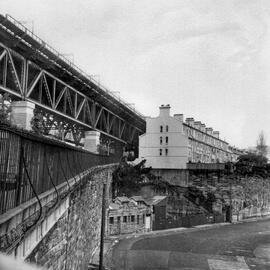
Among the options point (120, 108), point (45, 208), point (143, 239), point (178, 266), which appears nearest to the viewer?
point (45, 208)

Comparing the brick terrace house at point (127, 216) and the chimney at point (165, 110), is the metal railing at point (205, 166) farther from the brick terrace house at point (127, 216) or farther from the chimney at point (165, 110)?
the brick terrace house at point (127, 216)

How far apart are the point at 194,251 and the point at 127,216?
29.2 ft

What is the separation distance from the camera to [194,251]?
37.1 meters

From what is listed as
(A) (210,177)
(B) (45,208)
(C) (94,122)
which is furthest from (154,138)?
(B) (45,208)

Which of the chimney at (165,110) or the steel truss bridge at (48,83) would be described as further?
the chimney at (165,110)

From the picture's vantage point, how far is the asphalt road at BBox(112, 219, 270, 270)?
31034mm

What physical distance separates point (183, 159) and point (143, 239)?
33.8 metres

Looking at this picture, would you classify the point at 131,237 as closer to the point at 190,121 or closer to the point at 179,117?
the point at 179,117

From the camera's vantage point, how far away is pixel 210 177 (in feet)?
246

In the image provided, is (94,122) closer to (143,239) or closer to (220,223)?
(143,239)

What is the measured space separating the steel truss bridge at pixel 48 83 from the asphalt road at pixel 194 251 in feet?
51.9

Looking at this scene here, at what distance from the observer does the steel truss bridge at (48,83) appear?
91.4ft

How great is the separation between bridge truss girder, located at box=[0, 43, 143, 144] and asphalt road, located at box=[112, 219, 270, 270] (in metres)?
15.8

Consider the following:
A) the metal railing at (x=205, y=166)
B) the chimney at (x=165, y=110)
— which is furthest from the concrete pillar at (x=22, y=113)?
the metal railing at (x=205, y=166)
